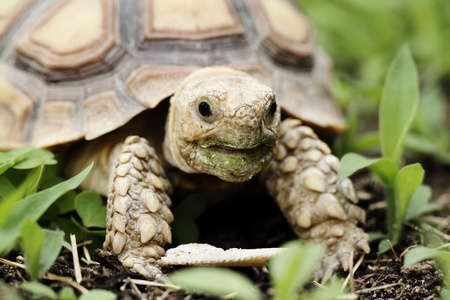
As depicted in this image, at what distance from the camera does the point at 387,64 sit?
509cm

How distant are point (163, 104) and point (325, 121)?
0.90 metres

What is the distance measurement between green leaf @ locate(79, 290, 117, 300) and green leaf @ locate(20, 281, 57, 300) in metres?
0.09

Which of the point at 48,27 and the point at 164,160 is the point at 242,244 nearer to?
the point at 164,160

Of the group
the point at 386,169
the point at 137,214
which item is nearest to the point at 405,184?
the point at 386,169

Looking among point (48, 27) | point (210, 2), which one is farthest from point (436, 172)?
point (48, 27)

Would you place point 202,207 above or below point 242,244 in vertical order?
above

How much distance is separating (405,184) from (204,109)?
0.92 m

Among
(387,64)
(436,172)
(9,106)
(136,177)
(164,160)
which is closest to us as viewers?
(136,177)

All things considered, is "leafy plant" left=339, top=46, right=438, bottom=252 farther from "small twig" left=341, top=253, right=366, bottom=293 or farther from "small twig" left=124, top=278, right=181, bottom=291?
"small twig" left=124, top=278, right=181, bottom=291

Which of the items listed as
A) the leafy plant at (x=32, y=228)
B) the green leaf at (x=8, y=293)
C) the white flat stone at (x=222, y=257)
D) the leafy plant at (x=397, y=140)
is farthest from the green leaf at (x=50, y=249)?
the leafy plant at (x=397, y=140)

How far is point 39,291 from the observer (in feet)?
4.94

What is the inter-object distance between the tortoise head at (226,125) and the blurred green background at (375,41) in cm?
200

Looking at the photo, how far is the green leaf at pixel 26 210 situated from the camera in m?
1.60

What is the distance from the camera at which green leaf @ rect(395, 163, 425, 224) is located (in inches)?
82.1
